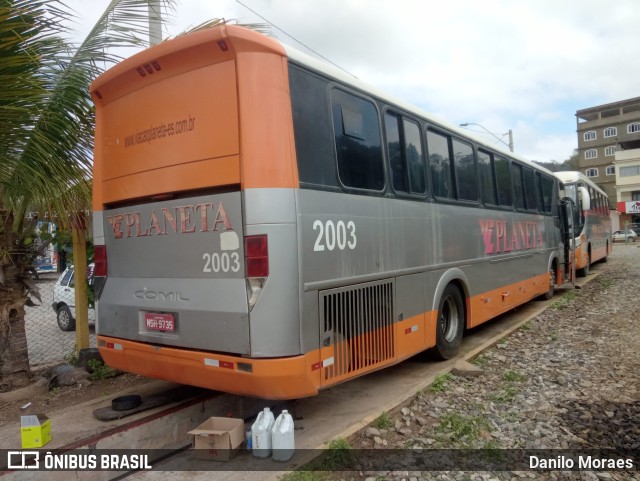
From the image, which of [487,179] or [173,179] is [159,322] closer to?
[173,179]

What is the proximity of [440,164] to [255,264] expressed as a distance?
138 inches

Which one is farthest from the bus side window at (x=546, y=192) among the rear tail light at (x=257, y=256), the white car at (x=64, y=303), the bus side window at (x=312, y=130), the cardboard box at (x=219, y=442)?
the white car at (x=64, y=303)

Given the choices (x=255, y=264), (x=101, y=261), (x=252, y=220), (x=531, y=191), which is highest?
(x=531, y=191)

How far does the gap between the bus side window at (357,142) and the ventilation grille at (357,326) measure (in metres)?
1.00

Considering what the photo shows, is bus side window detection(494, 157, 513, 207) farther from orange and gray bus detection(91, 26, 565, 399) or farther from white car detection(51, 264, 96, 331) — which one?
white car detection(51, 264, 96, 331)

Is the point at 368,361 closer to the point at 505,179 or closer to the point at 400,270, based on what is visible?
the point at 400,270

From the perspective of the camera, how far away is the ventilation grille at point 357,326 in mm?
3975

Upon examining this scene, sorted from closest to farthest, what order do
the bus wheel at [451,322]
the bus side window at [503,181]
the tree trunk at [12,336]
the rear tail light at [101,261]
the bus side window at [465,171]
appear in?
the rear tail light at [101,261] → the tree trunk at [12,336] → the bus wheel at [451,322] → the bus side window at [465,171] → the bus side window at [503,181]

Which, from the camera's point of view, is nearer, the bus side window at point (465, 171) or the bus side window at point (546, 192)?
the bus side window at point (465, 171)

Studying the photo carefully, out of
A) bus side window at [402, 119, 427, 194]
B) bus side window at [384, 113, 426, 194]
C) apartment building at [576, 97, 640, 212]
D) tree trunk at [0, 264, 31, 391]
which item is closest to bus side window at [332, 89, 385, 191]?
bus side window at [384, 113, 426, 194]

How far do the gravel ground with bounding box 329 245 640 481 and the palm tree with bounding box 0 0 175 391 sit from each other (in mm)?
3840

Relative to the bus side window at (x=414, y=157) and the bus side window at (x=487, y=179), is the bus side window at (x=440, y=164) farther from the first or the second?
the bus side window at (x=487, y=179)

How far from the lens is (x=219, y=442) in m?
3.68

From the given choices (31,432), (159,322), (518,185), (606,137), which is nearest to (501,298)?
(518,185)
